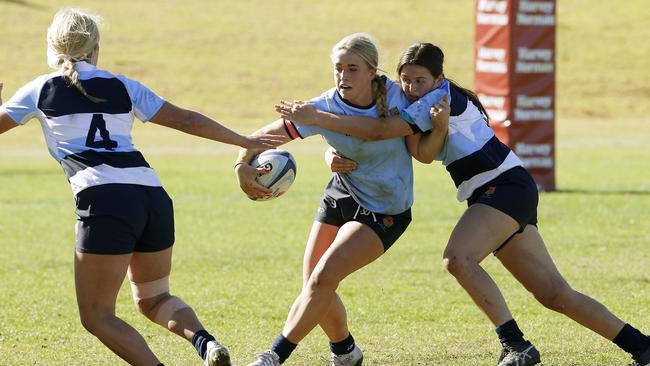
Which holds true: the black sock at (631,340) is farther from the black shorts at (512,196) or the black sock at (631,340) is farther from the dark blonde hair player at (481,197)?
the black shorts at (512,196)

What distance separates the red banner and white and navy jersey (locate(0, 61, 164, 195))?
483 inches

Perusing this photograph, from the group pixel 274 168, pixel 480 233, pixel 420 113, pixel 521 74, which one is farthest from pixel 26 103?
pixel 521 74

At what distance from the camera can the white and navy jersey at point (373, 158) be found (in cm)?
594

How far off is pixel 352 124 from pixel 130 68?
34936mm

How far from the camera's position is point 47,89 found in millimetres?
5445

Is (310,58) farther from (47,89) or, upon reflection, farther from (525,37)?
(47,89)

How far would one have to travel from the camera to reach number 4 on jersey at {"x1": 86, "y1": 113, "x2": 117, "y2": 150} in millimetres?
5398

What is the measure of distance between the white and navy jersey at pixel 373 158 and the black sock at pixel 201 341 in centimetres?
108

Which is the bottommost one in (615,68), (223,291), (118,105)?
(615,68)

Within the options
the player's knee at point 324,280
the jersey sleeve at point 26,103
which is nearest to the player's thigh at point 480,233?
the player's knee at point 324,280

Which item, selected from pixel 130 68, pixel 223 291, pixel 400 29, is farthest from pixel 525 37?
pixel 400 29

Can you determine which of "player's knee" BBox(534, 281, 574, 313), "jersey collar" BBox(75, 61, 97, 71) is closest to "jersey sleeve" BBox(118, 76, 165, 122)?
"jersey collar" BBox(75, 61, 97, 71)

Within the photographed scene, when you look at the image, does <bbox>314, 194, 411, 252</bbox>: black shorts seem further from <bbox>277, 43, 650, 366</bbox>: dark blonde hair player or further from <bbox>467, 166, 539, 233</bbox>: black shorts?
<bbox>467, 166, 539, 233</bbox>: black shorts

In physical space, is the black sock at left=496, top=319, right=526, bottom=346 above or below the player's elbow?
below
